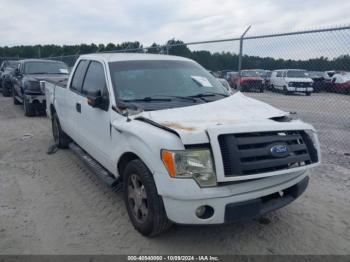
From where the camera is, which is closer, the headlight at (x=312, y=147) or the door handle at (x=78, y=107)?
the headlight at (x=312, y=147)

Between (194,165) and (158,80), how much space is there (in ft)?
5.71

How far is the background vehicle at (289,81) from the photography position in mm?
14756

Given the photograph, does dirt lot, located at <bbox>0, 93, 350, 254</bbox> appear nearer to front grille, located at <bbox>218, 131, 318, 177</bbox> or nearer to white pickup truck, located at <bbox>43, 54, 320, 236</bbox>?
white pickup truck, located at <bbox>43, 54, 320, 236</bbox>

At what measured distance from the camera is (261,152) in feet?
9.40

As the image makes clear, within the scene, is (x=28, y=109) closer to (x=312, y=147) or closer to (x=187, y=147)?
(x=187, y=147)

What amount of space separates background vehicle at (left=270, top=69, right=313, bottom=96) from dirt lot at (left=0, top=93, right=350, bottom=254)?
9.58 metres

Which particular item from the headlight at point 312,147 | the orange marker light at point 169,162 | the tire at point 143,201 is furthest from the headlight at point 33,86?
the headlight at point 312,147

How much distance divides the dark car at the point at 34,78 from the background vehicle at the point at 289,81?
381 inches

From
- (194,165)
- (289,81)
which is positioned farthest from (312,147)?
(289,81)

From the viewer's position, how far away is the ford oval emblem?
2912mm

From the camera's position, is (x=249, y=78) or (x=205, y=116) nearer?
(x=205, y=116)

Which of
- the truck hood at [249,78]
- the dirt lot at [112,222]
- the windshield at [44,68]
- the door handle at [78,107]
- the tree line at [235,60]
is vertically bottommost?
the dirt lot at [112,222]

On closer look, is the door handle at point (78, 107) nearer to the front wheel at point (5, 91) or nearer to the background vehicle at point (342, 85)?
the background vehicle at point (342, 85)

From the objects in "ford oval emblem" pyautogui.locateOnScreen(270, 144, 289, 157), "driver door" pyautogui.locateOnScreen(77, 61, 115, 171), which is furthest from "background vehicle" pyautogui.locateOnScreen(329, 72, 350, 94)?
"ford oval emblem" pyautogui.locateOnScreen(270, 144, 289, 157)
